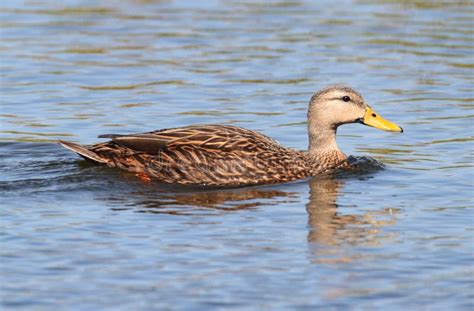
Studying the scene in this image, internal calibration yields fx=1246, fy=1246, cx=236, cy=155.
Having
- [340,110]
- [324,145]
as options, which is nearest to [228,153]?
[324,145]

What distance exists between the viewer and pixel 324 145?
617 inches

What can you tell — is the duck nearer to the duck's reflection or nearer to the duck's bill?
the duck's bill

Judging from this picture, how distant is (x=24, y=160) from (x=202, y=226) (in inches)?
162

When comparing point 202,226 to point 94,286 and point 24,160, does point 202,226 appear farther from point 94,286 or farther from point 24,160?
point 24,160

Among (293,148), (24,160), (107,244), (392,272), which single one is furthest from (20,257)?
(293,148)

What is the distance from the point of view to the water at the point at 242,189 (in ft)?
35.3

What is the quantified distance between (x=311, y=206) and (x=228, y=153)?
5.48 feet

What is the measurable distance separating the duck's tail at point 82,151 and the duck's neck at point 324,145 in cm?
261

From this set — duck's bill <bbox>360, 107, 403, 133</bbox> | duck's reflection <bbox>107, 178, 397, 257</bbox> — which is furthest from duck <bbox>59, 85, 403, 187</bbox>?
duck's reflection <bbox>107, 178, 397, 257</bbox>

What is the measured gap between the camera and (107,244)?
11844 millimetres

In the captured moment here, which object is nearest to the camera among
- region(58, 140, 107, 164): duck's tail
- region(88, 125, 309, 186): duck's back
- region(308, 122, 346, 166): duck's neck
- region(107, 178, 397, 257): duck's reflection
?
region(107, 178, 397, 257): duck's reflection

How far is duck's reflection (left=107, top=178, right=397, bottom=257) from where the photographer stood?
1238cm

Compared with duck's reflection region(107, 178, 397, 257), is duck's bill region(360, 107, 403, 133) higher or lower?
higher

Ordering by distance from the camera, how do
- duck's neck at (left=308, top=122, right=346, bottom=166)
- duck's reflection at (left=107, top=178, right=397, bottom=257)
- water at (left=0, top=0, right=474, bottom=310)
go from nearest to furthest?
water at (left=0, top=0, right=474, bottom=310) → duck's reflection at (left=107, top=178, right=397, bottom=257) → duck's neck at (left=308, top=122, right=346, bottom=166)
